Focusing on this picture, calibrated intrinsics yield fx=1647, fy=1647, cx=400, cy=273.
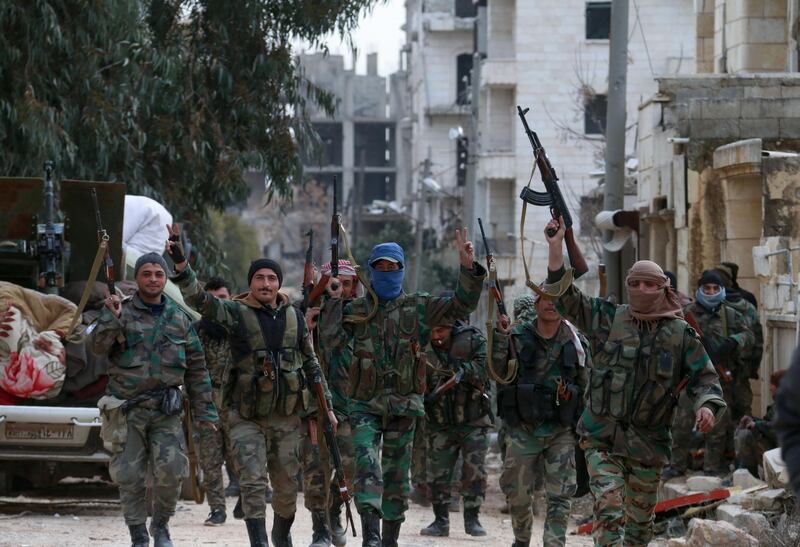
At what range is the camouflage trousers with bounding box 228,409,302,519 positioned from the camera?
360 inches

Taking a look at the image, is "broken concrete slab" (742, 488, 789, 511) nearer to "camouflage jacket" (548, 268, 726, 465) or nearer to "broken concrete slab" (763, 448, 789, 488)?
"broken concrete slab" (763, 448, 789, 488)

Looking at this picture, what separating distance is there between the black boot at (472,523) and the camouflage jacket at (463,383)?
66 cm

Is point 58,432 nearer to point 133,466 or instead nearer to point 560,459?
point 133,466

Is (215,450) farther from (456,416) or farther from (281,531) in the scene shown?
(281,531)

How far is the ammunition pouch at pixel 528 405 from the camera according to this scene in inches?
380

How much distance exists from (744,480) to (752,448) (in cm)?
90

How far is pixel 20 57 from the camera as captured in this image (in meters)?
17.0

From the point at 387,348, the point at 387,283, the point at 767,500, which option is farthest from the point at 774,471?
the point at 387,283

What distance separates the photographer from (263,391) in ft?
30.0

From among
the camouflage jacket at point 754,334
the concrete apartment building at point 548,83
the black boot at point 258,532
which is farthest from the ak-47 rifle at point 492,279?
the concrete apartment building at point 548,83

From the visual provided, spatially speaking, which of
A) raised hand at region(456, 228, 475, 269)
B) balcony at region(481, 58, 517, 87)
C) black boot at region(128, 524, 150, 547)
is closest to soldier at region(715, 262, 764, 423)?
raised hand at region(456, 228, 475, 269)

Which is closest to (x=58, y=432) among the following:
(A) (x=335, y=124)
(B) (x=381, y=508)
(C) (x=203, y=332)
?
(C) (x=203, y=332)

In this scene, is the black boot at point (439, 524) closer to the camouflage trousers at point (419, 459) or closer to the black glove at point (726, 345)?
the camouflage trousers at point (419, 459)

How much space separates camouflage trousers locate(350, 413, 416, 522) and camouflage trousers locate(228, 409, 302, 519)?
1.27 ft
